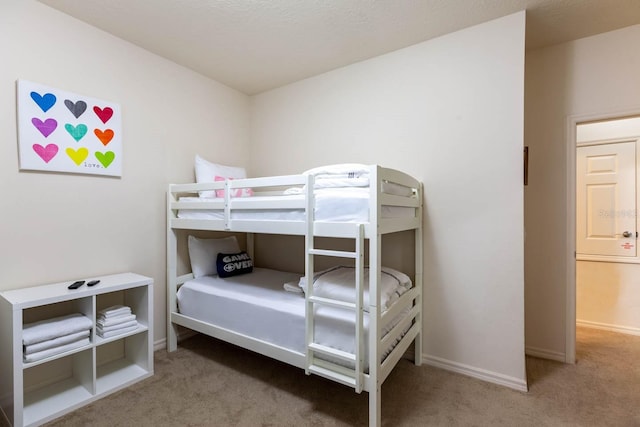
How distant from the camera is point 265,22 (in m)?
2.06

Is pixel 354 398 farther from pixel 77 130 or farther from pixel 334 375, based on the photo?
pixel 77 130

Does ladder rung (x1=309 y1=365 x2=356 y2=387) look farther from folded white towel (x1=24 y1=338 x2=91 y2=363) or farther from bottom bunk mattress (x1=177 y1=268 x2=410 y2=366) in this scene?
folded white towel (x1=24 y1=338 x2=91 y2=363)

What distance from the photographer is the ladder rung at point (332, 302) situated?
1521mm

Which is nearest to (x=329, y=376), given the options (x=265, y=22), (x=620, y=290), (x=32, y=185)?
(x=32, y=185)

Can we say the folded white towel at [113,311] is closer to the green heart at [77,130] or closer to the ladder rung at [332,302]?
the green heart at [77,130]

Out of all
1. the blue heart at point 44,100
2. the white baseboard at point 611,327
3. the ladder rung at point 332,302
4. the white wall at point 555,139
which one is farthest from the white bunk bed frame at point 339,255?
the white baseboard at point 611,327

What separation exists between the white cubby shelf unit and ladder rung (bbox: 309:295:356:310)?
4.15 ft

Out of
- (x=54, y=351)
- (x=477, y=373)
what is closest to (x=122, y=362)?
(x=54, y=351)

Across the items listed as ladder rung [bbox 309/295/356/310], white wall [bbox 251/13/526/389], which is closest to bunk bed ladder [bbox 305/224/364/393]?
ladder rung [bbox 309/295/356/310]

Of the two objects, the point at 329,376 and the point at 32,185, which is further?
the point at 32,185

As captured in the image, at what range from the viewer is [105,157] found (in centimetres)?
216

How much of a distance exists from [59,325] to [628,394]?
11.6ft

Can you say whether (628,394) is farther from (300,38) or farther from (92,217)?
(92,217)

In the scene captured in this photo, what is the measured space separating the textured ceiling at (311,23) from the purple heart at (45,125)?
75 centimetres
